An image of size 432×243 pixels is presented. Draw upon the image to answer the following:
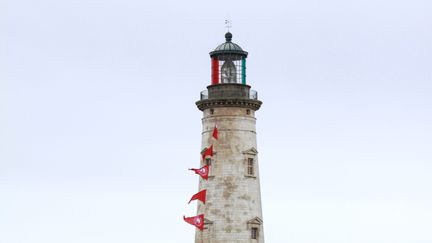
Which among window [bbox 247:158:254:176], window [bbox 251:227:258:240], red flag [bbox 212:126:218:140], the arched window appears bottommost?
window [bbox 251:227:258:240]

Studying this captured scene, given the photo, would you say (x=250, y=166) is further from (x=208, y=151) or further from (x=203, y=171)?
(x=203, y=171)

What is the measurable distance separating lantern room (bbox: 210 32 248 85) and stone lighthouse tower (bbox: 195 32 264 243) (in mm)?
389


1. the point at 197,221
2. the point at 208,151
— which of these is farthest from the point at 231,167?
the point at 197,221

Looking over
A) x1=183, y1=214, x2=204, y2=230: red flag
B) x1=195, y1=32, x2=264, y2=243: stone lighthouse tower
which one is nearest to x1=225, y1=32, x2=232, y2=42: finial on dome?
x1=195, y1=32, x2=264, y2=243: stone lighthouse tower

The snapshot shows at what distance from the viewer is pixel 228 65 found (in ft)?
412

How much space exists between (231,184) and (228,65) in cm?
909

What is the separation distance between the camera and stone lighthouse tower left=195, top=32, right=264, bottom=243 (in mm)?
122312

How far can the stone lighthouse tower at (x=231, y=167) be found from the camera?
122 m

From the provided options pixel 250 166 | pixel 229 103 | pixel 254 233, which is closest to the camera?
pixel 254 233

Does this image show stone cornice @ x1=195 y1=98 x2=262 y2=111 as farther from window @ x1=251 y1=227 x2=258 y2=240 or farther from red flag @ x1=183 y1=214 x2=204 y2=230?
window @ x1=251 y1=227 x2=258 y2=240

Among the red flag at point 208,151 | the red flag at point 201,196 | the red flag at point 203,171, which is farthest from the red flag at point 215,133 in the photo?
the red flag at point 201,196

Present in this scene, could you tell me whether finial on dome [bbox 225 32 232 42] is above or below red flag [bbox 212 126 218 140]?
above

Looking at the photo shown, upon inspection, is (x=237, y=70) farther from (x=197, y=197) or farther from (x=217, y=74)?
(x=197, y=197)

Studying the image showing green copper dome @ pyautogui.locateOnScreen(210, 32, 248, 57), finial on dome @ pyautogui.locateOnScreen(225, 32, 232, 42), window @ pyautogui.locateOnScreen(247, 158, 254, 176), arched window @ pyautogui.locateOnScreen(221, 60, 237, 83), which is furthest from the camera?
finial on dome @ pyautogui.locateOnScreen(225, 32, 232, 42)
